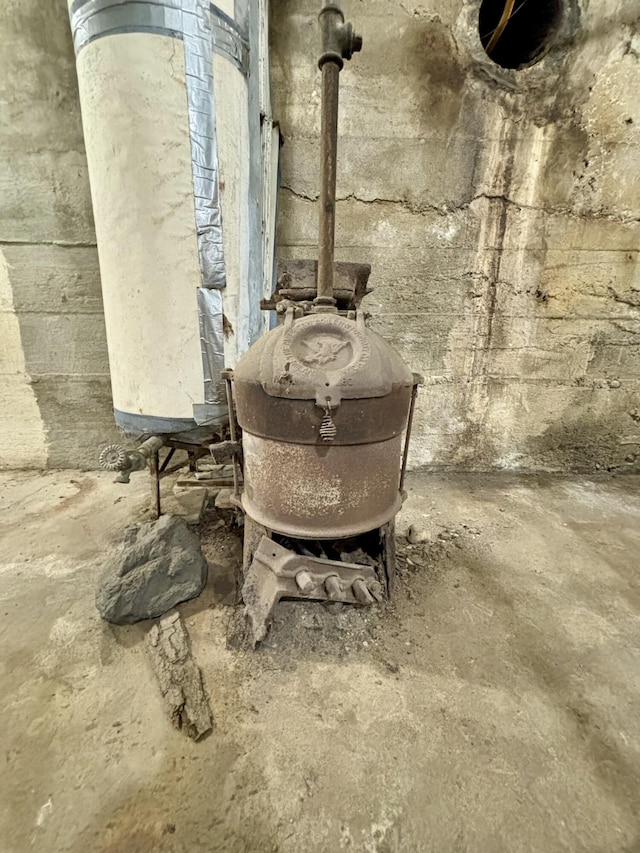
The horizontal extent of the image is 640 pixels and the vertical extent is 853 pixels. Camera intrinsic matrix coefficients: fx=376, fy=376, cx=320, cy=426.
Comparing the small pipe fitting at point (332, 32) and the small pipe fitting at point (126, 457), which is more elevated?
the small pipe fitting at point (332, 32)

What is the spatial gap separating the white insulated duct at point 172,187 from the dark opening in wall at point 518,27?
6.54ft

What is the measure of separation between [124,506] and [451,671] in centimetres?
222

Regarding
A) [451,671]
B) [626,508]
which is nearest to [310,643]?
[451,671]

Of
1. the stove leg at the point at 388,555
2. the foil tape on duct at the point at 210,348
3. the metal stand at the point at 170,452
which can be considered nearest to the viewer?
the stove leg at the point at 388,555

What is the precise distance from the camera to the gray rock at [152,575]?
1621 mm

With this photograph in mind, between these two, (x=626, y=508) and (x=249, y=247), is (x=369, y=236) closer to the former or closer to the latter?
(x=249, y=247)

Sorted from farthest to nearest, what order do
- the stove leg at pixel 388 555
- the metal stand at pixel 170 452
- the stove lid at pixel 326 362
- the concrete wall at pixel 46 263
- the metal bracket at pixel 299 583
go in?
the concrete wall at pixel 46 263, the metal stand at pixel 170 452, the stove leg at pixel 388 555, the metal bracket at pixel 299 583, the stove lid at pixel 326 362

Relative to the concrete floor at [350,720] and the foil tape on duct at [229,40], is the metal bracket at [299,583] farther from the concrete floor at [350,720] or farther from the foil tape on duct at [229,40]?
the foil tape on duct at [229,40]

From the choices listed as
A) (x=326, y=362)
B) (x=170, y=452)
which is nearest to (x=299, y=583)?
(x=326, y=362)

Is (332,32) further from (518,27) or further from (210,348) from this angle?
(518,27)

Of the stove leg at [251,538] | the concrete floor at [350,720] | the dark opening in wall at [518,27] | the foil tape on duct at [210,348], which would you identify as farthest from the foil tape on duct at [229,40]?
the concrete floor at [350,720]

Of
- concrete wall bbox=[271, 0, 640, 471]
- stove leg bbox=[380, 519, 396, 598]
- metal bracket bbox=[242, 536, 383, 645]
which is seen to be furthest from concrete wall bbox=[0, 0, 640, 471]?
metal bracket bbox=[242, 536, 383, 645]

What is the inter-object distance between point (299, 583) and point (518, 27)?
445 cm

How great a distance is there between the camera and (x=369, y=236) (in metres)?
2.81
